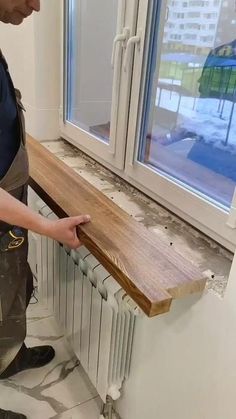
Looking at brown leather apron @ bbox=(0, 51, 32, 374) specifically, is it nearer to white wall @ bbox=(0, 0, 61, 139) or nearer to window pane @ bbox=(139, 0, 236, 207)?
window pane @ bbox=(139, 0, 236, 207)

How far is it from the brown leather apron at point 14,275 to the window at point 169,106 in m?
0.41

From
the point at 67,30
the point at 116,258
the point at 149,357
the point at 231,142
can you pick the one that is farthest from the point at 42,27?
the point at 149,357

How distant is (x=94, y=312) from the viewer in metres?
1.17

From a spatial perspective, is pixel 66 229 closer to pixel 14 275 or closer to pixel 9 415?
pixel 14 275

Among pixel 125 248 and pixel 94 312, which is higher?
pixel 125 248

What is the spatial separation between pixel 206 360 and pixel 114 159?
793 millimetres

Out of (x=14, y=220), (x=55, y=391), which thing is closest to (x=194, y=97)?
(x=14, y=220)

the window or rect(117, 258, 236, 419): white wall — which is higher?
the window

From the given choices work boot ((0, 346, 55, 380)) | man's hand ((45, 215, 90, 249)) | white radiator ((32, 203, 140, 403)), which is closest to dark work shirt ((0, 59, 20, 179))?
man's hand ((45, 215, 90, 249))

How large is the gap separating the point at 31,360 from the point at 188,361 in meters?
0.87

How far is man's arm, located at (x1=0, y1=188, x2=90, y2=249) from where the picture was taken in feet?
2.61

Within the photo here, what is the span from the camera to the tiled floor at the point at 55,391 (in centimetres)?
138

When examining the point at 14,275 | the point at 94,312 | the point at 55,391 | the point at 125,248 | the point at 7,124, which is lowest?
the point at 55,391

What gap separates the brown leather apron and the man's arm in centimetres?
19
